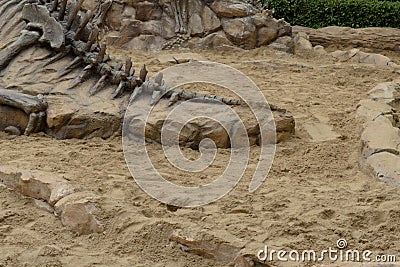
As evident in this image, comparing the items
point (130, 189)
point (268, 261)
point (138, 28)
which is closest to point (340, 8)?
point (138, 28)

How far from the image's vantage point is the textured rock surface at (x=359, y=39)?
10.6m

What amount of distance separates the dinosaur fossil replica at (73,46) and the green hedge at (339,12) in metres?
7.02

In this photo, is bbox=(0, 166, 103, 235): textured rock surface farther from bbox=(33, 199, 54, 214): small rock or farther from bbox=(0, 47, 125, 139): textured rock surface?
bbox=(0, 47, 125, 139): textured rock surface

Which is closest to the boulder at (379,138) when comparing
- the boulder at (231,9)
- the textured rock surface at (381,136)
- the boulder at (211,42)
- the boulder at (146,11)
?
the textured rock surface at (381,136)

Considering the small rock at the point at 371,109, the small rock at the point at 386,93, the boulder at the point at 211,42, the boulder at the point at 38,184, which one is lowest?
the boulder at the point at 211,42

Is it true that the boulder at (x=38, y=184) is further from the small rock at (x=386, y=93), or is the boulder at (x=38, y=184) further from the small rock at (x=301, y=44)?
the small rock at (x=301, y=44)

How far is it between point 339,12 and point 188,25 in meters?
3.59

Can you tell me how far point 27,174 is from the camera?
12.7 feet

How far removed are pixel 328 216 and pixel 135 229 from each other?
1032 millimetres

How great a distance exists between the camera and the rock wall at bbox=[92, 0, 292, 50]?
30.7ft

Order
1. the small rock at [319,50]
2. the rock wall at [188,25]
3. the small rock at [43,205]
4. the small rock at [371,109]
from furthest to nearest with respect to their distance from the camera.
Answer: the small rock at [319,50] → the rock wall at [188,25] → the small rock at [371,109] → the small rock at [43,205]

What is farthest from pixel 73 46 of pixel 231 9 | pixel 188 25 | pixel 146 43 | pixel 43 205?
pixel 231 9

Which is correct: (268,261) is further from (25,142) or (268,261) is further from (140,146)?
(25,142)

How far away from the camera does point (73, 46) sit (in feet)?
17.7
